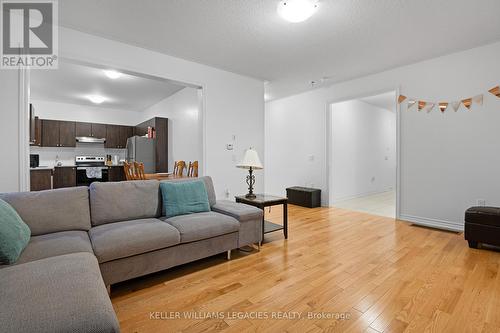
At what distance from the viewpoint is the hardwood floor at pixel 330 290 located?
1586 millimetres

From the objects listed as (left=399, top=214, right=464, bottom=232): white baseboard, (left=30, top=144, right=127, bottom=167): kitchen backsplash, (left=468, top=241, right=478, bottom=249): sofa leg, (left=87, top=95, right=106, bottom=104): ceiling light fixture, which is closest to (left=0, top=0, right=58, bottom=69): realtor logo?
(left=87, top=95, right=106, bottom=104): ceiling light fixture

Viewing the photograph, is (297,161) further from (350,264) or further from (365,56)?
(350,264)

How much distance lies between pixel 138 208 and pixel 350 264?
228 cm

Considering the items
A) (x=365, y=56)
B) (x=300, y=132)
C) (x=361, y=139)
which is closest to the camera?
(x=365, y=56)

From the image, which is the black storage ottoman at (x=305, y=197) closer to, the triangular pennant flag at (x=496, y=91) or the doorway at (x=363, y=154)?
the doorway at (x=363, y=154)

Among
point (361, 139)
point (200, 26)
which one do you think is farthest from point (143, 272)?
point (361, 139)

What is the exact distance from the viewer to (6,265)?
4.78 feet

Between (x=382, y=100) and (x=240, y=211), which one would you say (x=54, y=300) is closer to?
(x=240, y=211)

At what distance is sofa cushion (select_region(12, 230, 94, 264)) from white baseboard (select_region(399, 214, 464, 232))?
442cm

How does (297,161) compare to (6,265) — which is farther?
(297,161)

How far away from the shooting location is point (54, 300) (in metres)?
1.03

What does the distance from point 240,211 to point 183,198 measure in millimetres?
661

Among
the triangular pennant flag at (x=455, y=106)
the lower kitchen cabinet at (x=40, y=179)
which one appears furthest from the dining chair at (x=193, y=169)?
the triangular pennant flag at (x=455, y=106)

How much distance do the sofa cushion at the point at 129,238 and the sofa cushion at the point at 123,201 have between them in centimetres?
12
